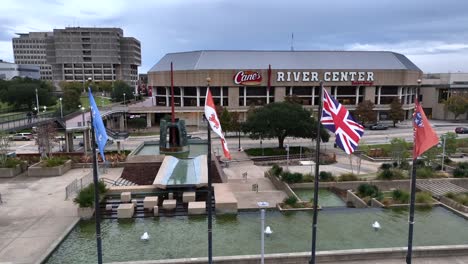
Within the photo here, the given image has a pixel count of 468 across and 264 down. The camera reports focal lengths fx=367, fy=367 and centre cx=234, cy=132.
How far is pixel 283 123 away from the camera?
4650 cm

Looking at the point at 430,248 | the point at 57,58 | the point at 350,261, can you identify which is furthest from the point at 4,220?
the point at 57,58

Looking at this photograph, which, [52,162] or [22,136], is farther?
[22,136]

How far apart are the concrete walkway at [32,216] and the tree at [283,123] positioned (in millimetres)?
20494

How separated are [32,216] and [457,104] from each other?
8372cm

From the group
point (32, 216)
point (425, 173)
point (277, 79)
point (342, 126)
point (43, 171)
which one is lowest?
point (32, 216)

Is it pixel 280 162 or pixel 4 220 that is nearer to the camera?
pixel 4 220

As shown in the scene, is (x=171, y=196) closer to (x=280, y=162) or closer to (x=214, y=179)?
(x=214, y=179)

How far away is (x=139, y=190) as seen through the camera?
2788 centimetres

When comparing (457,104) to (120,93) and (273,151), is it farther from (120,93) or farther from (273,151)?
(120,93)

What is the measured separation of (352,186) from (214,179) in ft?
40.1

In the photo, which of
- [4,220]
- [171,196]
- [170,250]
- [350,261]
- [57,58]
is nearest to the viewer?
[350,261]

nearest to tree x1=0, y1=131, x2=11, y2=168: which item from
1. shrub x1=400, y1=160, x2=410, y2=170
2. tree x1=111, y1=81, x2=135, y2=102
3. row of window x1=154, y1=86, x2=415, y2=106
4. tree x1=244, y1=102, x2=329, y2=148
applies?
tree x1=244, y1=102, x2=329, y2=148

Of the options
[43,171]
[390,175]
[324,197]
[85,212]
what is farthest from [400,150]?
[43,171]

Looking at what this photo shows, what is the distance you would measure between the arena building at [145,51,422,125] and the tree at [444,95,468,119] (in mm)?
7983
